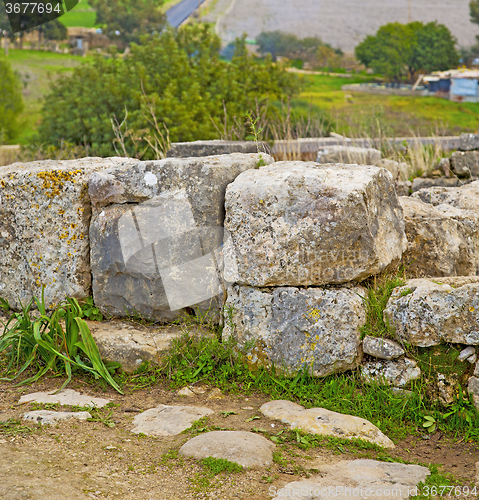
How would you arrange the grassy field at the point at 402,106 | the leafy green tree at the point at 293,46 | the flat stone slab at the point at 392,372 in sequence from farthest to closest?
the leafy green tree at the point at 293,46, the grassy field at the point at 402,106, the flat stone slab at the point at 392,372

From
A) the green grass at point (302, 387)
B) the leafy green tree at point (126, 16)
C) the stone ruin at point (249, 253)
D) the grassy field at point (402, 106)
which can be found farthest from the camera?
the leafy green tree at point (126, 16)

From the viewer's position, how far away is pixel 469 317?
129 inches

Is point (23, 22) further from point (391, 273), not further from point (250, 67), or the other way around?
point (391, 273)

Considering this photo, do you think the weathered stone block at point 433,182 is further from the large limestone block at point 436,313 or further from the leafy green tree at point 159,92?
the leafy green tree at point 159,92

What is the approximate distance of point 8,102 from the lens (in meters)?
21.0

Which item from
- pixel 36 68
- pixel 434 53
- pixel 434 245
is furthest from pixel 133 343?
pixel 434 53

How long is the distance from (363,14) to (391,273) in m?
45.3

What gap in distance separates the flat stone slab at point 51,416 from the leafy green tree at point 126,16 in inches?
1567

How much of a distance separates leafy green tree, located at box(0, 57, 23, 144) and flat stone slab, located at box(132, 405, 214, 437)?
19.9 m

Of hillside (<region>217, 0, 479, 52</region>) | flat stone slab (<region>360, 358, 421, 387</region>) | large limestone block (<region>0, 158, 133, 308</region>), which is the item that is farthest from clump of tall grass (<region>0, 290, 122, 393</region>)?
hillside (<region>217, 0, 479, 52</region>)

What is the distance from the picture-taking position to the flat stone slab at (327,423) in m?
3.04

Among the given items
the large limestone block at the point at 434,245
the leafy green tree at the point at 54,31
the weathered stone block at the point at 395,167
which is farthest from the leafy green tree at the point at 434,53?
the large limestone block at the point at 434,245

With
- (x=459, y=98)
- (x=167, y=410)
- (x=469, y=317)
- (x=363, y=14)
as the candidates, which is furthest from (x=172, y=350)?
(x=363, y=14)

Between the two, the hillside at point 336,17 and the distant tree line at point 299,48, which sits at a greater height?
the hillside at point 336,17
